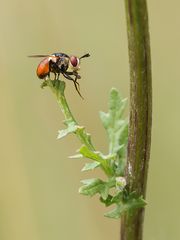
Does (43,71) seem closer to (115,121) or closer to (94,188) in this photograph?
(115,121)

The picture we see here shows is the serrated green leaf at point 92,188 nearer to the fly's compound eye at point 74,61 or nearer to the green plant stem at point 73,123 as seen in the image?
the green plant stem at point 73,123

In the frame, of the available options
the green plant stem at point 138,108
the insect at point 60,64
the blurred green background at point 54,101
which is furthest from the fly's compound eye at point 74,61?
the blurred green background at point 54,101

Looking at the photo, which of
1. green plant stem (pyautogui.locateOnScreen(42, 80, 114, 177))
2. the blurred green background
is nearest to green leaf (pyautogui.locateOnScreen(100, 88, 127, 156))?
green plant stem (pyautogui.locateOnScreen(42, 80, 114, 177))

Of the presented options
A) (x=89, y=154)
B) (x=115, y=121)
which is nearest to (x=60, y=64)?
(x=115, y=121)

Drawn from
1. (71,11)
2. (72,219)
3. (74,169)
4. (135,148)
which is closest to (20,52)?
(71,11)

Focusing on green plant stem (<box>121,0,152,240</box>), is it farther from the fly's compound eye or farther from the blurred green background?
the blurred green background

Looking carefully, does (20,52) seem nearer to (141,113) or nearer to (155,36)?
(155,36)
